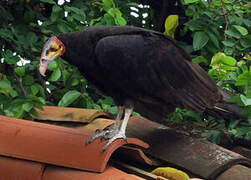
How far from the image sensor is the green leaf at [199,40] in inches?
122

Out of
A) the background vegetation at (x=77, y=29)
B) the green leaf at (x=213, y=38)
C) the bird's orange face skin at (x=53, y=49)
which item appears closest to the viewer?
the bird's orange face skin at (x=53, y=49)

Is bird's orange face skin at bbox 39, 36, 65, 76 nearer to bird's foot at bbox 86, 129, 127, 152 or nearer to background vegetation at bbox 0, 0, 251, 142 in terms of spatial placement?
background vegetation at bbox 0, 0, 251, 142

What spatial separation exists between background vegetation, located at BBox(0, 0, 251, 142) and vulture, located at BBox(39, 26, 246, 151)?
0.35 m

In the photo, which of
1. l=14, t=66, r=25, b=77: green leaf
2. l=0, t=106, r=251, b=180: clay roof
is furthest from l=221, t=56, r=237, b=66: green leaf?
l=14, t=66, r=25, b=77: green leaf

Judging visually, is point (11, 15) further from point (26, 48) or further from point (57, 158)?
point (57, 158)

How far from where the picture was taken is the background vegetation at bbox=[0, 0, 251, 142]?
281 cm

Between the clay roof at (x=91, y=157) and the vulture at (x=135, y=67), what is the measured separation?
0.59ft

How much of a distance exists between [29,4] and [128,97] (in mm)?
1410

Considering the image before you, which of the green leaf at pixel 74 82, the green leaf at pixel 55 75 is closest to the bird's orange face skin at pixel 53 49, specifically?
the green leaf at pixel 55 75

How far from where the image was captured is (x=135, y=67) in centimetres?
232

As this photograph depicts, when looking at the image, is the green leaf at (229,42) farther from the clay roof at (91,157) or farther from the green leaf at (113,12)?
the clay roof at (91,157)

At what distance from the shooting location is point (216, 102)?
2.56 m

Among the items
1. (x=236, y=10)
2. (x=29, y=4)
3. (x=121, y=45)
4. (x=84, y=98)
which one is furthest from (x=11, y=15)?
(x=236, y=10)

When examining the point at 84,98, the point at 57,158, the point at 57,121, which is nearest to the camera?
the point at 57,158
